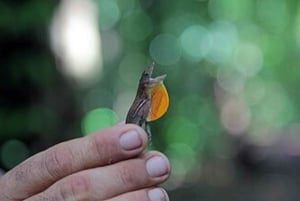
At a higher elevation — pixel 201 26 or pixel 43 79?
pixel 201 26

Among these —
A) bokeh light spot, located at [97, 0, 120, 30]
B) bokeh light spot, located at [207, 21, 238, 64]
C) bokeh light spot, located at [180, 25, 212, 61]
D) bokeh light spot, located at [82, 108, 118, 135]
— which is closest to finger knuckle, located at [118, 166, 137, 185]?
bokeh light spot, located at [82, 108, 118, 135]

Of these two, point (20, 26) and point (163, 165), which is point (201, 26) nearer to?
point (20, 26)

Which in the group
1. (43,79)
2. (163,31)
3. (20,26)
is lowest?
(43,79)

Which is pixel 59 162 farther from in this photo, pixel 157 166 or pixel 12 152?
pixel 12 152

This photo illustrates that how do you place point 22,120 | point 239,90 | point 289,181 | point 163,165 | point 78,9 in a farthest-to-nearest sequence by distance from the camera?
point 239,90 < point 289,181 < point 78,9 < point 22,120 < point 163,165

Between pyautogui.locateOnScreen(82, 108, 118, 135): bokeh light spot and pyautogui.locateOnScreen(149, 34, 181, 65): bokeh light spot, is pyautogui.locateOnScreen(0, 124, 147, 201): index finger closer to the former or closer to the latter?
pyautogui.locateOnScreen(82, 108, 118, 135): bokeh light spot

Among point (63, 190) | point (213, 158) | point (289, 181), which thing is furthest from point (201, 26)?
point (63, 190)
